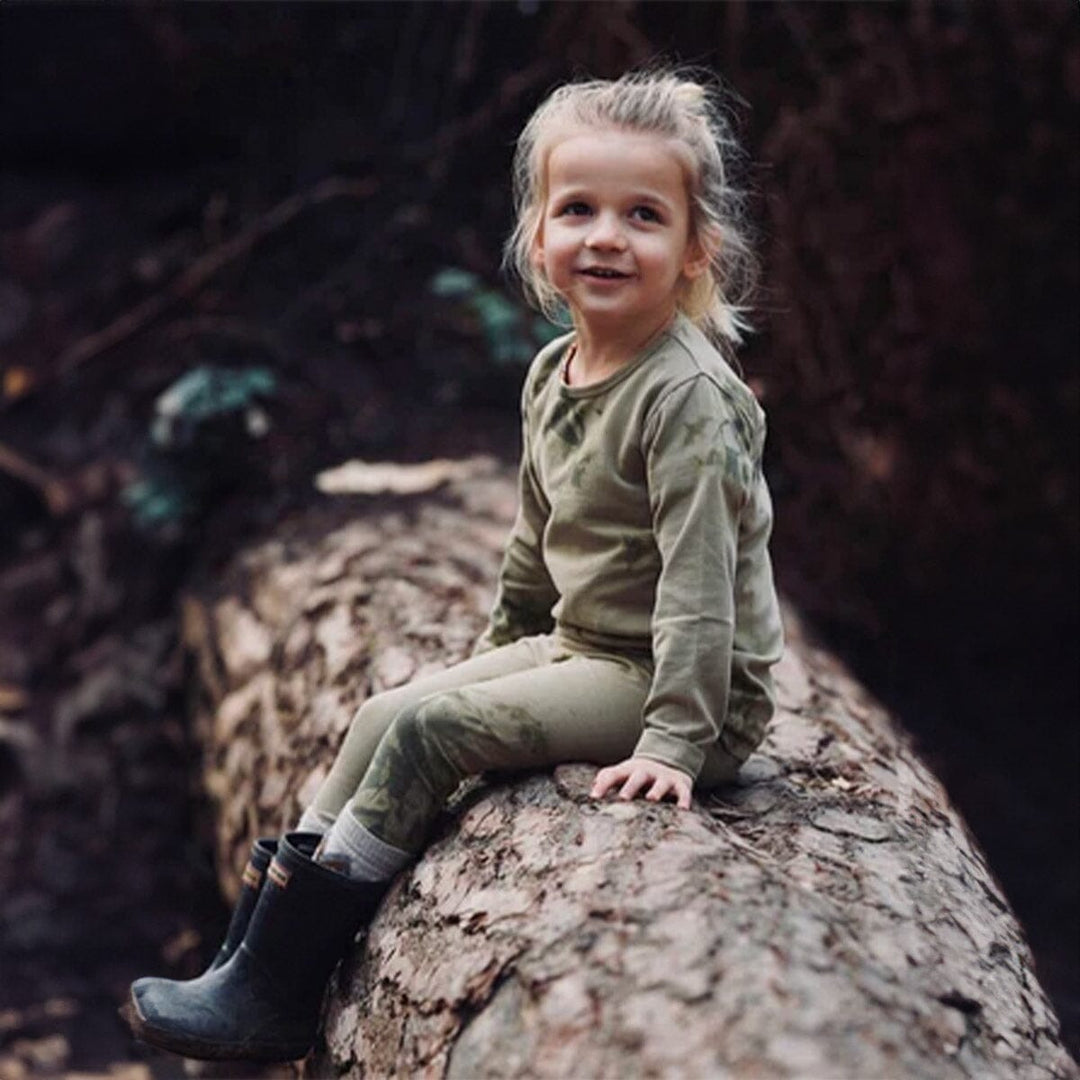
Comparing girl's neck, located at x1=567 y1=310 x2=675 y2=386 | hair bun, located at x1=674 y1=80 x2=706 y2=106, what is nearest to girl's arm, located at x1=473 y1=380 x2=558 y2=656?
girl's neck, located at x1=567 y1=310 x2=675 y2=386

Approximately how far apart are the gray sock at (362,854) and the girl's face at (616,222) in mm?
866

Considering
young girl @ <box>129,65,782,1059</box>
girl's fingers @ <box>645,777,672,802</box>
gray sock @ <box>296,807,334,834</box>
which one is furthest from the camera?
gray sock @ <box>296,807,334,834</box>

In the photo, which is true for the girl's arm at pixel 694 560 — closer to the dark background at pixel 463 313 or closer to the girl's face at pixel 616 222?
the girl's face at pixel 616 222

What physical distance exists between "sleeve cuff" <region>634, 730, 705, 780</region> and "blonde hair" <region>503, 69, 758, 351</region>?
710 millimetres

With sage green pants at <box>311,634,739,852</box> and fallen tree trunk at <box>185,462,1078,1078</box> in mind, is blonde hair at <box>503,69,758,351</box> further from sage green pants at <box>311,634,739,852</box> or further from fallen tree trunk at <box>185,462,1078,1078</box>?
fallen tree trunk at <box>185,462,1078,1078</box>

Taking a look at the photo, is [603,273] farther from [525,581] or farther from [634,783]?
[634,783]

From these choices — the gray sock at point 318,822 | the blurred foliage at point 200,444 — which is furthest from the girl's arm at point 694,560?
the blurred foliage at point 200,444

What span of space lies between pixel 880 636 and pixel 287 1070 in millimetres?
3192

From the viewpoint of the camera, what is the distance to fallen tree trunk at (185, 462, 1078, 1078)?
5.46 feet

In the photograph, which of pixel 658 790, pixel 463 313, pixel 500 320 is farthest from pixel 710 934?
pixel 463 313

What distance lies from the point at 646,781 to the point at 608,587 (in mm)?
360

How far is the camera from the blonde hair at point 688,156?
92.6 inches

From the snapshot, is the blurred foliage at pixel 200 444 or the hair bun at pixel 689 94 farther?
the blurred foliage at pixel 200 444

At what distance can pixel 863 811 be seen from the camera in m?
2.38
